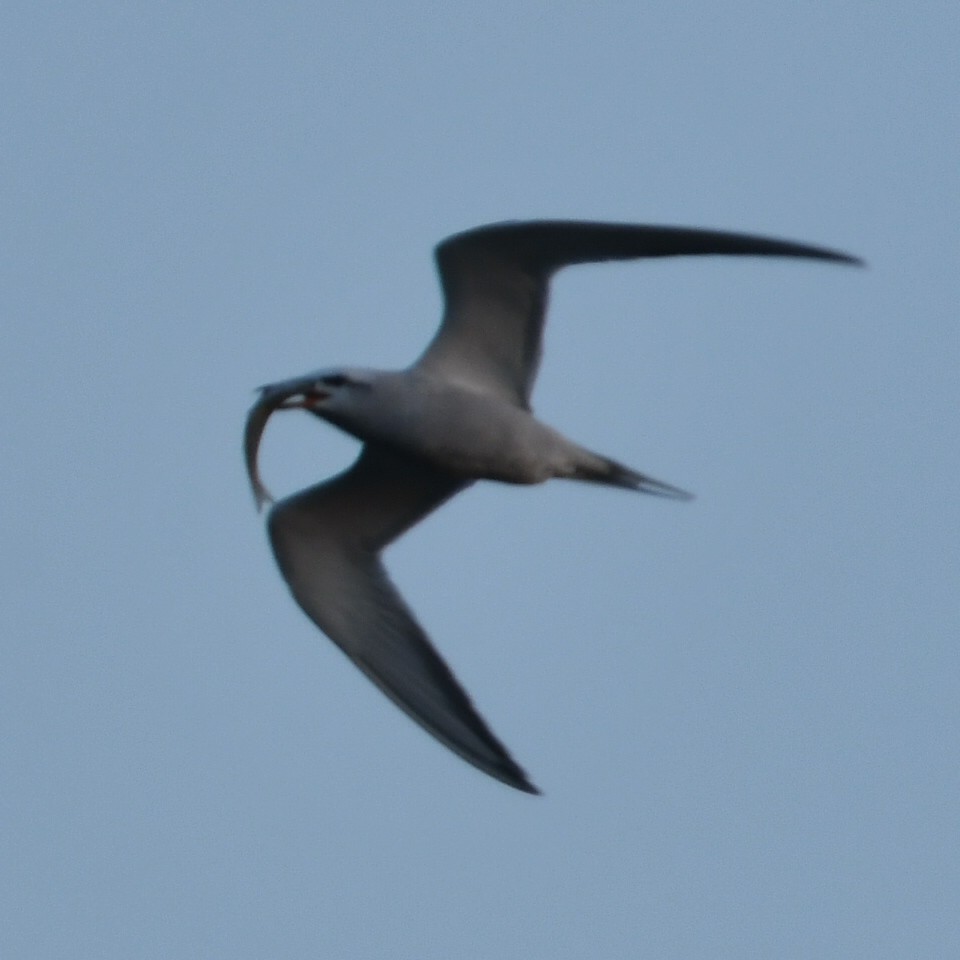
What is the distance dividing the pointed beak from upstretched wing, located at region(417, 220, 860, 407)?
0.67m

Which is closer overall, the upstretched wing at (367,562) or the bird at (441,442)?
the bird at (441,442)

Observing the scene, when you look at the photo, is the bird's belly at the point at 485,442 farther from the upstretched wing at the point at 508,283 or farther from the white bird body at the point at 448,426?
the upstretched wing at the point at 508,283

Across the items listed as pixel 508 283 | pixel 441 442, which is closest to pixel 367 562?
pixel 441 442

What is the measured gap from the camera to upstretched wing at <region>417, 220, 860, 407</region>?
396 inches

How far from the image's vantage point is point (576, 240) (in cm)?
1023

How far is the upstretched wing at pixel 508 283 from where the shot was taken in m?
10.1

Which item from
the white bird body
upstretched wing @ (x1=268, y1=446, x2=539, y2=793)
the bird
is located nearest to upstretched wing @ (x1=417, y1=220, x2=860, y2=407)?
the bird

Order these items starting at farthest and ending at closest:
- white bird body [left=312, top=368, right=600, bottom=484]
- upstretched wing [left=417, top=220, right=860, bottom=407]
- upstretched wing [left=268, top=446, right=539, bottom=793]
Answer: upstretched wing [left=268, top=446, right=539, bottom=793] → white bird body [left=312, top=368, right=600, bottom=484] → upstretched wing [left=417, top=220, right=860, bottom=407]

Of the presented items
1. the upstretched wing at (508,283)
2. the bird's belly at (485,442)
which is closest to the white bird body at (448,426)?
the bird's belly at (485,442)

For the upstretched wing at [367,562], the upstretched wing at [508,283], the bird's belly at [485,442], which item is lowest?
the upstretched wing at [367,562]

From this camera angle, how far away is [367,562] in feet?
36.7

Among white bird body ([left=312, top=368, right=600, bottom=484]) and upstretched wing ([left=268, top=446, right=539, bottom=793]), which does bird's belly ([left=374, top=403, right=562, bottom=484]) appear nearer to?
white bird body ([left=312, top=368, right=600, bottom=484])

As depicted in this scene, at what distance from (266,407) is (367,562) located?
1.18 metres

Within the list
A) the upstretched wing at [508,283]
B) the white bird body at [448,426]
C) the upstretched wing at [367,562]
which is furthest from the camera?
the upstretched wing at [367,562]
